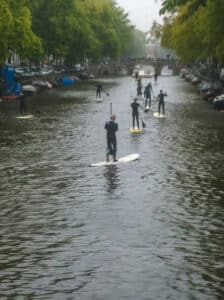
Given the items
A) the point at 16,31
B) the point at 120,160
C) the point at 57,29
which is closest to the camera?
the point at 120,160

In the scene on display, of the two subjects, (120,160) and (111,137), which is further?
(120,160)

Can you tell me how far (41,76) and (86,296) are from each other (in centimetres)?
7596

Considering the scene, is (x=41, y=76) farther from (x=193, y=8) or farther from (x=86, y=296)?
(x=86, y=296)

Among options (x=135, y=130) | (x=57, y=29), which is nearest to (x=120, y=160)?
(x=135, y=130)

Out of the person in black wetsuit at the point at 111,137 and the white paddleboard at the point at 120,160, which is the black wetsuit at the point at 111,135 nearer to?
the person in black wetsuit at the point at 111,137

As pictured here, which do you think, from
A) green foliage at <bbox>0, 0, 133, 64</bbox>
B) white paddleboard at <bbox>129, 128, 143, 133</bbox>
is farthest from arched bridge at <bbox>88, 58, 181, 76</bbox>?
white paddleboard at <bbox>129, 128, 143, 133</bbox>

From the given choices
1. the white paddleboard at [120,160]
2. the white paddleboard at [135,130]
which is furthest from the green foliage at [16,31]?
the white paddleboard at [120,160]

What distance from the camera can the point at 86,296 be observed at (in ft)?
35.2

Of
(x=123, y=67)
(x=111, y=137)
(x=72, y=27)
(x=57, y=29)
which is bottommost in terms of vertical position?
(x=123, y=67)

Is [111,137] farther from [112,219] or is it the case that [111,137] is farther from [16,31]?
[16,31]

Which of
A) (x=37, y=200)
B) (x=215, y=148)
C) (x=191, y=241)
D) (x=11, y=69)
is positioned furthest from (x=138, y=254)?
(x=11, y=69)

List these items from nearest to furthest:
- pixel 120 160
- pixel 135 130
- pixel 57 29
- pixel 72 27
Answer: pixel 120 160 → pixel 135 130 → pixel 57 29 → pixel 72 27

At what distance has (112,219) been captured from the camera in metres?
15.5

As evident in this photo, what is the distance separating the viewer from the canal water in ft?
37.2
